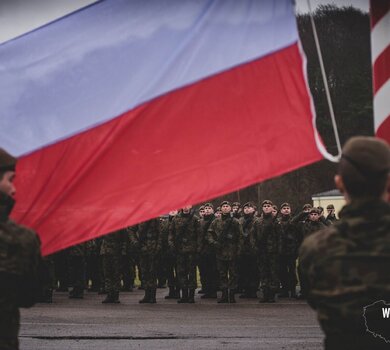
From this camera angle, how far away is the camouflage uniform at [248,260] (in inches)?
698

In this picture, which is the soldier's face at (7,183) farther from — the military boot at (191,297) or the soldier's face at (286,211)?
the soldier's face at (286,211)

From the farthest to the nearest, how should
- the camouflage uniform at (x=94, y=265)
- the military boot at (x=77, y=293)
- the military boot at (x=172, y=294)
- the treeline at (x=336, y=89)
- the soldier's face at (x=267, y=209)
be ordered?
1. the treeline at (x=336, y=89)
2. the camouflage uniform at (x=94, y=265)
3. the military boot at (x=172, y=294)
4. the military boot at (x=77, y=293)
5. the soldier's face at (x=267, y=209)

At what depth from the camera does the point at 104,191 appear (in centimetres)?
493

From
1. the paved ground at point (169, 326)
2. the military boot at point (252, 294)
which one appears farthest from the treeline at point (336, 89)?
the paved ground at point (169, 326)

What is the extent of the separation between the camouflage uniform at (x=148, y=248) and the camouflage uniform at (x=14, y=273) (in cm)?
1222

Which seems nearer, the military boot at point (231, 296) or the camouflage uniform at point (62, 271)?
the military boot at point (231, 296)

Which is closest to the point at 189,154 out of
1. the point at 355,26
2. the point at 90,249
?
the point at 90,249

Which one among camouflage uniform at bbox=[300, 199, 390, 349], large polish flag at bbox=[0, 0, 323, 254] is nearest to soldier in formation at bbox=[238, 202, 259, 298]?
large polish flag at bbox=[0, 0, 323, 254]

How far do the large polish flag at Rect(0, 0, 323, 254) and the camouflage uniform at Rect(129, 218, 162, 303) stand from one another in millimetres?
11246

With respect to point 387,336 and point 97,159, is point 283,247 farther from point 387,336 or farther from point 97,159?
point 387,336

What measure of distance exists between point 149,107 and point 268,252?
40.4 feet

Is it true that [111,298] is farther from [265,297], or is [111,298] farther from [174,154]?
[174,154]

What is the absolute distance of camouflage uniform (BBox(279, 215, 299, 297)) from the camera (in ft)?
57.4

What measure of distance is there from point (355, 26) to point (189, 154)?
44.5 m
